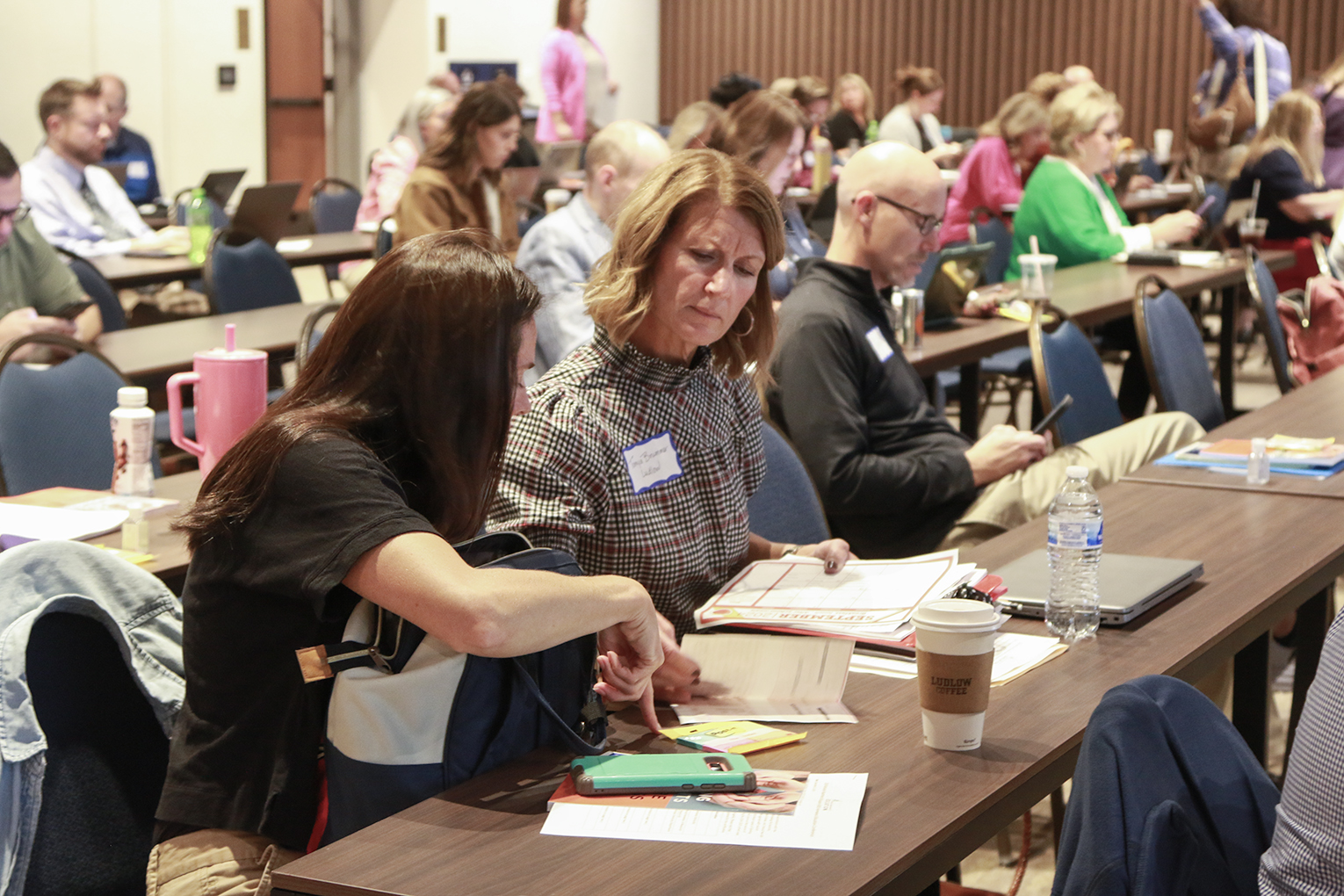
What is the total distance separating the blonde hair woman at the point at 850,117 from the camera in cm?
1062

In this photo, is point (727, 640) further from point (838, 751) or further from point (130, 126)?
point (130, 126)

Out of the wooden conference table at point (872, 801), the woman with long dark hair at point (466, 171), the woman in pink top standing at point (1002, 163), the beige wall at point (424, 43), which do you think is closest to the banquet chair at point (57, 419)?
the wooden conference table at point (872, 801)

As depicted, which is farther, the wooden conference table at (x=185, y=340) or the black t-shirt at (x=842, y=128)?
the black t-shirt at (x=842, y=128)

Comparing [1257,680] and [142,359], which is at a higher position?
[142,359]

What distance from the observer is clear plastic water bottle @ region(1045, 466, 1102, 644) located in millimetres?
1935

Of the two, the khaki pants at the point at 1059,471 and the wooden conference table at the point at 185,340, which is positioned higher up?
the wooden conference table at the point at 185,340

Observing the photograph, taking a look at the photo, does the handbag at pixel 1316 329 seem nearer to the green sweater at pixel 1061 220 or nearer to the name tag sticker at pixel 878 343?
the green sweater at pixel 1061 220

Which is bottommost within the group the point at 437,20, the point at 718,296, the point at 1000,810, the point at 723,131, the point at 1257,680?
the point at 1257,680

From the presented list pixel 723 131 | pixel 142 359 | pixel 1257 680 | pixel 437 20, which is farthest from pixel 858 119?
pixel 1257 680

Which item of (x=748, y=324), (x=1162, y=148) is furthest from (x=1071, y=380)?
(x=1162, y=148)

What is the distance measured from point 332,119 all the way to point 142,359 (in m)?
8.56

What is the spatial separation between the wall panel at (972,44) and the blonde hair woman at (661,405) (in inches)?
477

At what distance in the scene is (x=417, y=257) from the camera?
1576 millimetres

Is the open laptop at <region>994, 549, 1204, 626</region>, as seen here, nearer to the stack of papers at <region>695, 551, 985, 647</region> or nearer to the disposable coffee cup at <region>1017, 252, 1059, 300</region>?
the stack of papers at <region>695, 551, 985, 647</region>
